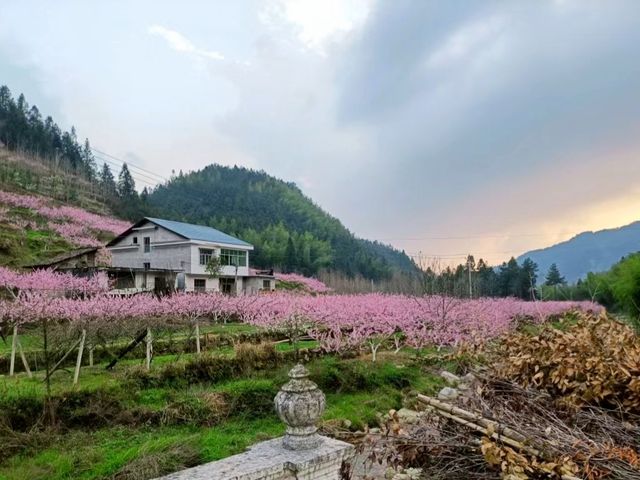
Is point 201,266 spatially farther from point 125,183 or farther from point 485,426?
point 125,183

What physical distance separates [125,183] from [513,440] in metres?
75.9

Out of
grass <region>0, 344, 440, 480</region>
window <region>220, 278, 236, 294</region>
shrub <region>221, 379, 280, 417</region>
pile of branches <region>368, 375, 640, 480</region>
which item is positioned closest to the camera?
pile of branches <region>368, 375, 640, 480</region>

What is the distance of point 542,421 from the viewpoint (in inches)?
110

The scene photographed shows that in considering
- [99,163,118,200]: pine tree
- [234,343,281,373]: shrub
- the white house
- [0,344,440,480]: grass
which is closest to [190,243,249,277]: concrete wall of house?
the white house

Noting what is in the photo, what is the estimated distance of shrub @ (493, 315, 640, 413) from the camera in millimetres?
2838

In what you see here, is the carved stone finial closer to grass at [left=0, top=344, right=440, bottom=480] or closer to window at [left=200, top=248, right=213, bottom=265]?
grass at [left=0, top=344, right=440, bottom=480]

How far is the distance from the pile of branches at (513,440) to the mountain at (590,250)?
139867mm

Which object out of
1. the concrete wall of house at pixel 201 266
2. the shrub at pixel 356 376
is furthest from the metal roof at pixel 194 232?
the shrub at pixel 356 376

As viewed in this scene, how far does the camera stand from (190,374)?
10.7 meters

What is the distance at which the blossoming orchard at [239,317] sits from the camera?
36.9ft

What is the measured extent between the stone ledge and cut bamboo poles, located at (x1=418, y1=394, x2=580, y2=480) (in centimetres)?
67

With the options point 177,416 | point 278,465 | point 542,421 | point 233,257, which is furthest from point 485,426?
point 233,257

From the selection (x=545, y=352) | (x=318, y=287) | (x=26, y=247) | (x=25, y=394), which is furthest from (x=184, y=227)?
(x=545, y=352)

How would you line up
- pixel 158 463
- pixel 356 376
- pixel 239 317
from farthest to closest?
1. pixel 239 317
2. pixel 356 376
3. pixel 158 463
